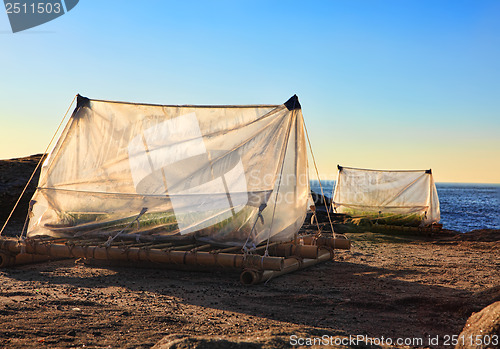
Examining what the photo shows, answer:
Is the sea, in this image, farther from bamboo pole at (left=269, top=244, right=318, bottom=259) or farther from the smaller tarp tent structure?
bamboo pole at (left=269, top=244, right=318, bottom=259)

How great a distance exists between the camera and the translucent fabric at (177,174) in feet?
27.6

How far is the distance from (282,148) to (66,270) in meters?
4.62

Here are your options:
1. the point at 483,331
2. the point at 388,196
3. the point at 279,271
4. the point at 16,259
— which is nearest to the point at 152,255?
the point at 279,271

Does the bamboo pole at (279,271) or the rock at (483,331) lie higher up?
the rock at (483,331)

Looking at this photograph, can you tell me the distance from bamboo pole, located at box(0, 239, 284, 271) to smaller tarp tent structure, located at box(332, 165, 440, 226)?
13.7 m

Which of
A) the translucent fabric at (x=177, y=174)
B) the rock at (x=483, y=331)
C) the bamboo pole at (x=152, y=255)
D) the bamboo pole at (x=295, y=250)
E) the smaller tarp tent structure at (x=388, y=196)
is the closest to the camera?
the rock at (x=483, y=331)

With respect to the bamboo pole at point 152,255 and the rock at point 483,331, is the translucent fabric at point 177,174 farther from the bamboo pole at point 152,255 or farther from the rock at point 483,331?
the rock at point 483,331

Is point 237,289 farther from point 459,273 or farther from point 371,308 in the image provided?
point 459,273

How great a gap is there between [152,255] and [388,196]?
1555 cm

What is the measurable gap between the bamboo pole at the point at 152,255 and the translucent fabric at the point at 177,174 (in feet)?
1.89

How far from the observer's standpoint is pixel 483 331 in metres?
3.57

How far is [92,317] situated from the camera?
5.10 m

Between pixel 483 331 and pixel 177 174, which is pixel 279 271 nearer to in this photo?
pixel 177 174

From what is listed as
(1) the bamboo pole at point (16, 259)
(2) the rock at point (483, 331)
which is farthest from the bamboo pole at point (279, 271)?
(1) the bamboo pole at point (16, 259)
